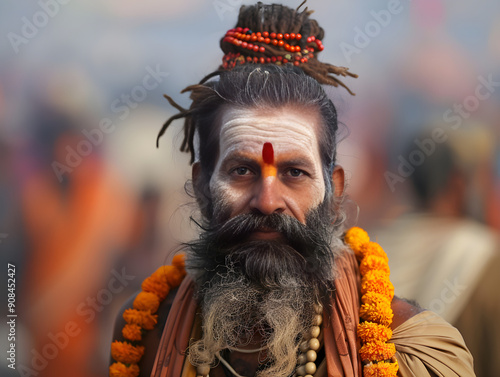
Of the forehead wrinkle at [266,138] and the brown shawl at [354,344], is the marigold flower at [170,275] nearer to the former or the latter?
the brown shawl at [354,344]

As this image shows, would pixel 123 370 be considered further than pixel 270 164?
Yes

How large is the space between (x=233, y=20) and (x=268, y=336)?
2.71 m

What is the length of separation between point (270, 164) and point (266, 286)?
49cm

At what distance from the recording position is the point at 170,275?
2510 mm

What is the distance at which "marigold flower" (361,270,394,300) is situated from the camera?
2.06m

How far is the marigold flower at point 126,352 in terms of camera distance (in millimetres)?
2318

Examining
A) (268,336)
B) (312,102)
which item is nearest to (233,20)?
(312,102)

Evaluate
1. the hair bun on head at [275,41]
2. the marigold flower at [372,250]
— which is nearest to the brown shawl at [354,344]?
the marigold flower at [372,250]

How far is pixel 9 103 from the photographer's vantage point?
413 cm

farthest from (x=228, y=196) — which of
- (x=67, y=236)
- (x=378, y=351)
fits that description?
(x=67, y=236)

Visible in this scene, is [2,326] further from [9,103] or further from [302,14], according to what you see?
[302,14]

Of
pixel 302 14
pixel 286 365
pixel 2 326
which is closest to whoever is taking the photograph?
pixel 286 365

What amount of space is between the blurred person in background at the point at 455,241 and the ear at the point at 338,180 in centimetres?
144

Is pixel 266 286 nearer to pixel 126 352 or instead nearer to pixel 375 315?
pixel 375 315
